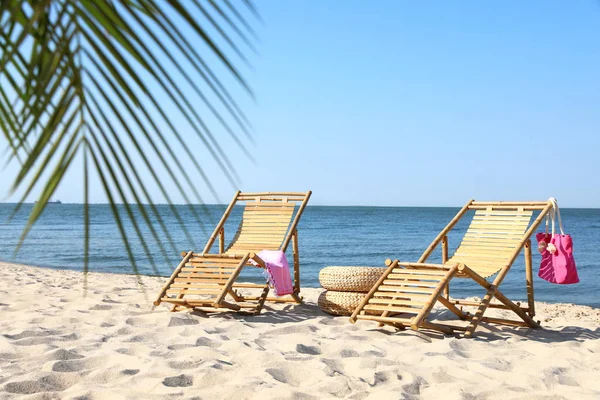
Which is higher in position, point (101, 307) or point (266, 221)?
point (266, 221)

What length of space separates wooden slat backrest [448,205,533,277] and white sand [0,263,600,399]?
0.50 m

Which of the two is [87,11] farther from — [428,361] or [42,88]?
[428,361]

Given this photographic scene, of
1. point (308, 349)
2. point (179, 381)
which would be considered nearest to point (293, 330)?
point (308, 349)

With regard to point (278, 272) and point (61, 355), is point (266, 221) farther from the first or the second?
point (61, 355)

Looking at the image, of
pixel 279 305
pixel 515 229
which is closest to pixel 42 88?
pixel 515 229

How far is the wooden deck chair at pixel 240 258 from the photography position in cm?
545

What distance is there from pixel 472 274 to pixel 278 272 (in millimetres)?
1668

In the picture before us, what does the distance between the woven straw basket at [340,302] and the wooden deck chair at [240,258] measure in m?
0.44

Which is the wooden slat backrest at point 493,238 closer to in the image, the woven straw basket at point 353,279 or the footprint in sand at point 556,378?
the woven straw basket at point 353,279

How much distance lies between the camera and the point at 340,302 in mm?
5641

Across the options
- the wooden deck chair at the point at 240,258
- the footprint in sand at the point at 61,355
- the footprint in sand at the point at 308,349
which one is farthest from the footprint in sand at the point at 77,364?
the wooden deck chair at the point at 240,258

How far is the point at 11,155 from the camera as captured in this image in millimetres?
520

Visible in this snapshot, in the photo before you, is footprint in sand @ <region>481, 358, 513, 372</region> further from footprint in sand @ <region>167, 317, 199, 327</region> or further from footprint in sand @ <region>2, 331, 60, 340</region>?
footprint in sand @ <region>2, 331, 60, 340</region>

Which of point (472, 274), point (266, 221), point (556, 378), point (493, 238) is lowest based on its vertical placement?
point (556, 378)
